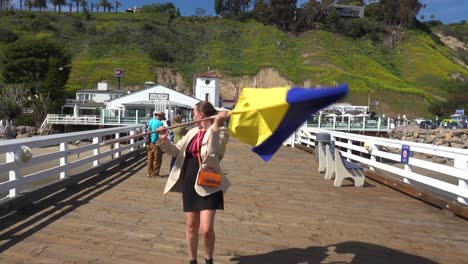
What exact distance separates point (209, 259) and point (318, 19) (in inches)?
5138

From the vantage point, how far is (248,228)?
242 inches

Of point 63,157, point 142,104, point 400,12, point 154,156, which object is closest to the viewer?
point 63,157

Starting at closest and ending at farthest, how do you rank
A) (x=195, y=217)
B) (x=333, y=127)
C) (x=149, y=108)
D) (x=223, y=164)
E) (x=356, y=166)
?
(x=195, y=217) → (x=356, y=166) → (x=223, y=164) → (x=333, y=127) → (x=149, y=108)

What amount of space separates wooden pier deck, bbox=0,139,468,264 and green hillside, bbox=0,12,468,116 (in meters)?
73.2

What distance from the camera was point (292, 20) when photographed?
125812mm

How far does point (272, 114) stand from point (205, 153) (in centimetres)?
67

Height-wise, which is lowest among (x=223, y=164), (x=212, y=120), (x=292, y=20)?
(x=223, y=164)

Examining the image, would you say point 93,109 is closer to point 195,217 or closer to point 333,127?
point 333,127

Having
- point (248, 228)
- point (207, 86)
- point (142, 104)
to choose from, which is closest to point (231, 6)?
point (207, 86)

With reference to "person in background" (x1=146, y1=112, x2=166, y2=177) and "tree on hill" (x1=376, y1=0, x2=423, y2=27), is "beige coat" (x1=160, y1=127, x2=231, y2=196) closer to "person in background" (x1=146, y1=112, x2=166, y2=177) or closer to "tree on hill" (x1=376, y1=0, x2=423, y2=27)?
"person in background" (x1=146, y1=112, x2=166, y2=177)

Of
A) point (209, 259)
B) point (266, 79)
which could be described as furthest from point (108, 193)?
point (266, 79)

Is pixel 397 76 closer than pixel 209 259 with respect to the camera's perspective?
No

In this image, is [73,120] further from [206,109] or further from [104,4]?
[104,4]

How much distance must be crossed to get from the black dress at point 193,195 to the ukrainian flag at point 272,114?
46 centimetres
